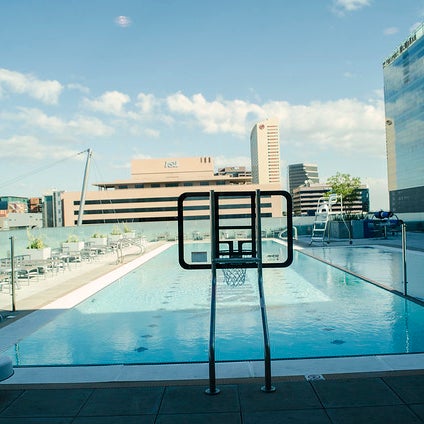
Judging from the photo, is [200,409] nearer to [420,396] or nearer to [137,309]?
[420,396]

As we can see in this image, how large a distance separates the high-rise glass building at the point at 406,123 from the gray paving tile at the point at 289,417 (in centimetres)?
8557

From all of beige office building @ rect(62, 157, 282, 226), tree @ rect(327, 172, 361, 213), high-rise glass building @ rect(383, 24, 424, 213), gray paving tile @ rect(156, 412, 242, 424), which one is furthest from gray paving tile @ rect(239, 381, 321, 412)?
high-rise glass building @ rect(383, 24, 424, 213)

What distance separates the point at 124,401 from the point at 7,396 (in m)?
1.14

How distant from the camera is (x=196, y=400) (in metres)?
3.66

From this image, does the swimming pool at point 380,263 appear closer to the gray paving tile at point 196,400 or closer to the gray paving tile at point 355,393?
the gray paving tile at point 355,393

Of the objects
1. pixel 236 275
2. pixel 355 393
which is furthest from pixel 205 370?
pixel 236 275

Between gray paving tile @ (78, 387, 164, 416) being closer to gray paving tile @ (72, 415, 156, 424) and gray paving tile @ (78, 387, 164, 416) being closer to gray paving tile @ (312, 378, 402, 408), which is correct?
gray paving tile @ (72, 415, 156, 424)

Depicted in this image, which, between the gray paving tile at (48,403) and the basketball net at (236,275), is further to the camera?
the basketball net at (236,275)

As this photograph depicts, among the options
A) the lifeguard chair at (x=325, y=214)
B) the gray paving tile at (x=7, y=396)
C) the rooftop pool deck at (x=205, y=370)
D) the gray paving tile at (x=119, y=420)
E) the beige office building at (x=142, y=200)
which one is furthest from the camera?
the beige office building at (x=142, y=200)

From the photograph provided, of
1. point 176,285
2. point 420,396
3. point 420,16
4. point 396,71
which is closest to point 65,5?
point 176,285

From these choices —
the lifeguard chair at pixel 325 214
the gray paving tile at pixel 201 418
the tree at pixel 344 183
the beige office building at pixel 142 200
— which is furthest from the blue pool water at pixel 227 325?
the beige office building at pixel 142 200

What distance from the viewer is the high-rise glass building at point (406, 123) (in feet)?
258

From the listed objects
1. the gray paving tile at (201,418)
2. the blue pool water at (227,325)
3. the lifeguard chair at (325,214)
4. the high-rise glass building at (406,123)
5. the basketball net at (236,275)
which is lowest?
the blue pool water at (227,325)

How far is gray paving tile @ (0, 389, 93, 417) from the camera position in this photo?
137 inches
